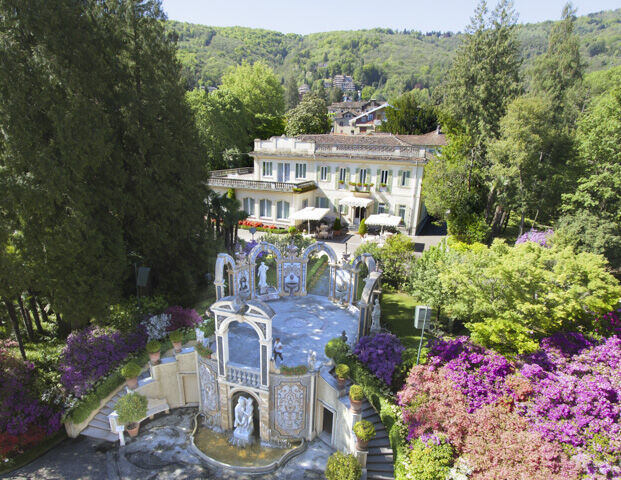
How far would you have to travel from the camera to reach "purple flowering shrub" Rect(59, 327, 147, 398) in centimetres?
1538

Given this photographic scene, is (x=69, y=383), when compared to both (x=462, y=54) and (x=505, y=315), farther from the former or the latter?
(x=462, y=54)

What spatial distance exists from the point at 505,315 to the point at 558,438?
4258 millimetres

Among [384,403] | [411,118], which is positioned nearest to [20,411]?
[384,403]

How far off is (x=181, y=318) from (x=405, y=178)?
24516 millimetres

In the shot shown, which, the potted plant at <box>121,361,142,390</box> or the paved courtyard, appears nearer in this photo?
the paved courtyard

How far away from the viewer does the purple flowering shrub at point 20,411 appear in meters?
13.8

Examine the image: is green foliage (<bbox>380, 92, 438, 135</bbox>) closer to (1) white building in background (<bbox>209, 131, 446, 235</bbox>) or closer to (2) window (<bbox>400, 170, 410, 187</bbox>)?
(1) white building in background (<bbox>209, 131, 446, 235</bbox>)

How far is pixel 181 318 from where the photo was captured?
18766mm

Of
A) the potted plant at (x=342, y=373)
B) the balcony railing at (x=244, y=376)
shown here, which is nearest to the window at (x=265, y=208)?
the balcony railing at (x=244, y=376)

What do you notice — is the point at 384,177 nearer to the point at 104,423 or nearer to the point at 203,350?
the point at 203,350

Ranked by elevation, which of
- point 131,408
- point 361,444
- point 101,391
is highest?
point 361,444

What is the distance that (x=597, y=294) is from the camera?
43.6 feet

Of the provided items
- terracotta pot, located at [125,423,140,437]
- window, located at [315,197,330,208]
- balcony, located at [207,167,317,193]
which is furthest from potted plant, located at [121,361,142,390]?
window, located at [315,197,330,208]

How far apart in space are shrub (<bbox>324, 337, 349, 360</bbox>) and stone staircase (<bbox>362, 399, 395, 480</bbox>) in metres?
2.15
